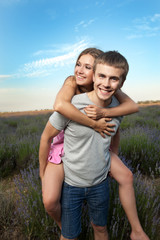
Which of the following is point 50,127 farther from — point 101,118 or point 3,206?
point 3,206

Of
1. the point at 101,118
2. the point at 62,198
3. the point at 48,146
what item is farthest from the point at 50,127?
the point at 62,198

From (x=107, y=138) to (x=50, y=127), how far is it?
49cm

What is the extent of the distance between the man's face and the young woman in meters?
0.14

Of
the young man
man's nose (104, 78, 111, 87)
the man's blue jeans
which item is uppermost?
man's nose (104, 78, 111, 87)

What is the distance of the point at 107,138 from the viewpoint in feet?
6.01

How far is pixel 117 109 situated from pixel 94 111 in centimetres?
25

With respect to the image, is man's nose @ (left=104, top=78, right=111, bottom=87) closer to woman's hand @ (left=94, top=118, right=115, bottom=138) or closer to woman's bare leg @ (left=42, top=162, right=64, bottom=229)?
woman's hand @ (left=94, top=118, right=115, bottom=138)

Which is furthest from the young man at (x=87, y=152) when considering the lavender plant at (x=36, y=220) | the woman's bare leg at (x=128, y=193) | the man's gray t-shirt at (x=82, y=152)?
the lavender plant at (x=36, y=220)

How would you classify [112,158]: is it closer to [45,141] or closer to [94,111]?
[94,111]

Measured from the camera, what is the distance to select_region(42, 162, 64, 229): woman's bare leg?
1.74 m

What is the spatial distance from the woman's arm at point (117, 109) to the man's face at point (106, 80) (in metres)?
0.11

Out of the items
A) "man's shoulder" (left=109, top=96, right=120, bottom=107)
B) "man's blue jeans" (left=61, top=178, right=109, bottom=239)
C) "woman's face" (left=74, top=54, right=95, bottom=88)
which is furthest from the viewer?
"woman's face" (left=74, top=54, right=95, bottom=88)

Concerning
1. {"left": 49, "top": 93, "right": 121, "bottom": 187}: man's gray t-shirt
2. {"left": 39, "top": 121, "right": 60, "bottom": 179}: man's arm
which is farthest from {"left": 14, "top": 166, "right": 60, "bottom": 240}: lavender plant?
{"left": 49, "top": 93, "right": 121, "bottom": 187}: man's gray t-shirt

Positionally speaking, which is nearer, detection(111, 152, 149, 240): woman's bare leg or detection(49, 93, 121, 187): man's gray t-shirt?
detection(49, 93, 121, 187): man's gray t-shirt
